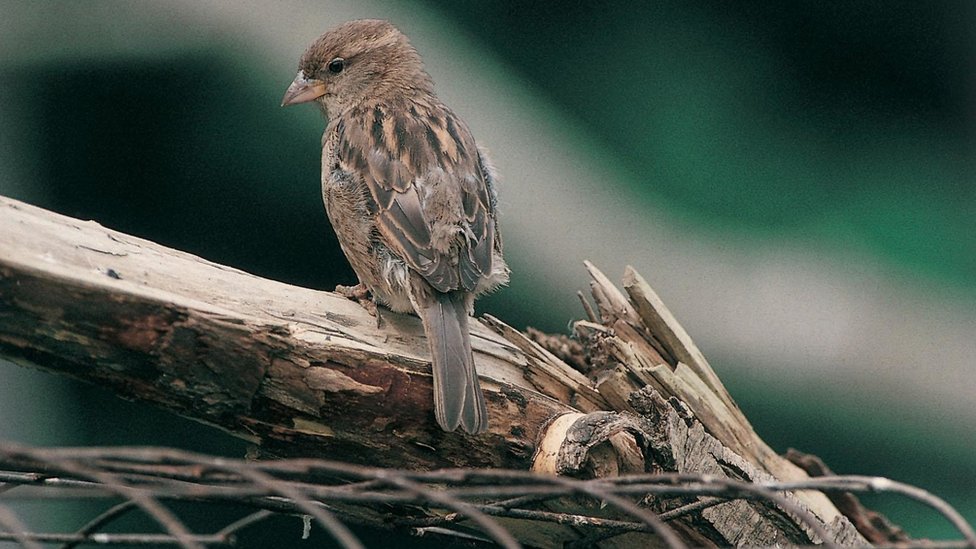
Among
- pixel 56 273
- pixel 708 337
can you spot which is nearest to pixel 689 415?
pixel 56 273

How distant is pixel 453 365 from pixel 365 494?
95 centimetres

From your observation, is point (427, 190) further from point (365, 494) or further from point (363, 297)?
point (365, 494)

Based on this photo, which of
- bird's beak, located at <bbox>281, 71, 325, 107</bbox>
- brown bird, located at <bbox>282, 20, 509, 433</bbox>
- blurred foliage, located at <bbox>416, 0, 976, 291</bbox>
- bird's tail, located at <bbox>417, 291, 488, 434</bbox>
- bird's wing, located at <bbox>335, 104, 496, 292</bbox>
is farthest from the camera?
blurred foliage, located at <bbox>416, 0, 976, 291</bbox>

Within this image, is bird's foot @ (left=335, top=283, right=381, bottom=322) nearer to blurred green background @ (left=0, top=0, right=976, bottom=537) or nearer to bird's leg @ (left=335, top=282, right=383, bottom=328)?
bird's leg @ (left=335, top=282, right=383, bottom=328)

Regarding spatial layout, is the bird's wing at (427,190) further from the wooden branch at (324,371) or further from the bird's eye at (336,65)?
the bird's eye at (336,65)

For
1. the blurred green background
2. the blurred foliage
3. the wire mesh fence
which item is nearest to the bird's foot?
the wire mesh fence

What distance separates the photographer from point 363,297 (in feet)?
8.85

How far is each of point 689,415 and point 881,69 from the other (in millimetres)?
2773

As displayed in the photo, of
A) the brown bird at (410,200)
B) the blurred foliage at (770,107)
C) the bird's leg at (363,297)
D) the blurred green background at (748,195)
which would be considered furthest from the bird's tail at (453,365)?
the blurred foliage at (770,107)

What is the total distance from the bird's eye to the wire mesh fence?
1.68 meters

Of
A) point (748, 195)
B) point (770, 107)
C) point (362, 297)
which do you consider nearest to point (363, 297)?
point (362, 297)

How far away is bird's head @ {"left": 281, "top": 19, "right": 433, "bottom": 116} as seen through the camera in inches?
138

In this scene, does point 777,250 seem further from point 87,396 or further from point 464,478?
point 464,478

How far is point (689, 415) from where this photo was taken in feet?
8.09
